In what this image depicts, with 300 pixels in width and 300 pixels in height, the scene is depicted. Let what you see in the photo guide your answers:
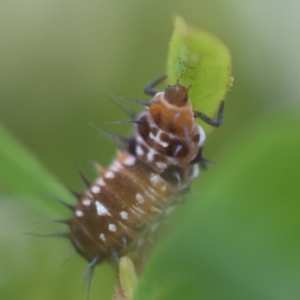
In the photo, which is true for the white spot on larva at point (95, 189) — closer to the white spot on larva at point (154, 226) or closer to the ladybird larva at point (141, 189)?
the ladybird larva at point (141, 189)

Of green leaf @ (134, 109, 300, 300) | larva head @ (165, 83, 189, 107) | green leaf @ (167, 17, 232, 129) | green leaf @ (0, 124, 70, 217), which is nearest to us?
green leaf @ (134, 109, 300, 300)

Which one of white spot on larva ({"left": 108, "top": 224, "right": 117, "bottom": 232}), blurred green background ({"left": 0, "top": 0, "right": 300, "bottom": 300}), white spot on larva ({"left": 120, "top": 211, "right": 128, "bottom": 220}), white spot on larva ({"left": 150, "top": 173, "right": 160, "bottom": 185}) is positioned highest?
white spot on larva ({"left": 150, "top": 173, "right": 160, "bottom": 185})

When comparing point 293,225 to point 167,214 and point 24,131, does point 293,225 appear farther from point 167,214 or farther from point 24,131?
point 24,131

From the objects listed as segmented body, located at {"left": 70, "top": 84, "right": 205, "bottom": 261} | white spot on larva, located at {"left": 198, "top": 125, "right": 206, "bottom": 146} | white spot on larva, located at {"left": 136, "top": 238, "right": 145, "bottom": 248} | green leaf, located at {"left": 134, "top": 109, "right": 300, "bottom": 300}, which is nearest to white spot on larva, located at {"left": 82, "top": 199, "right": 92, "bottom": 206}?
segmented body, located at {"left": 70, "top": 84, "right": 205, "bottom": 261}

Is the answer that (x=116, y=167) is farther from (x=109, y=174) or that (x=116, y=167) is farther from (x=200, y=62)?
(x=200, y=62)

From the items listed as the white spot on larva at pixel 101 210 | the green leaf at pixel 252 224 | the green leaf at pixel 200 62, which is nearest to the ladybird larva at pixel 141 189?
the white spot on larva at pixel 101 210

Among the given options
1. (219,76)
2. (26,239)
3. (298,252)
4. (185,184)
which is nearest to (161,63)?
(26,239)

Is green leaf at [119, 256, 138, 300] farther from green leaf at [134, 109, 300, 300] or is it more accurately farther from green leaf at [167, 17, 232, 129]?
green leaf at [167, 17, 232, 129]
